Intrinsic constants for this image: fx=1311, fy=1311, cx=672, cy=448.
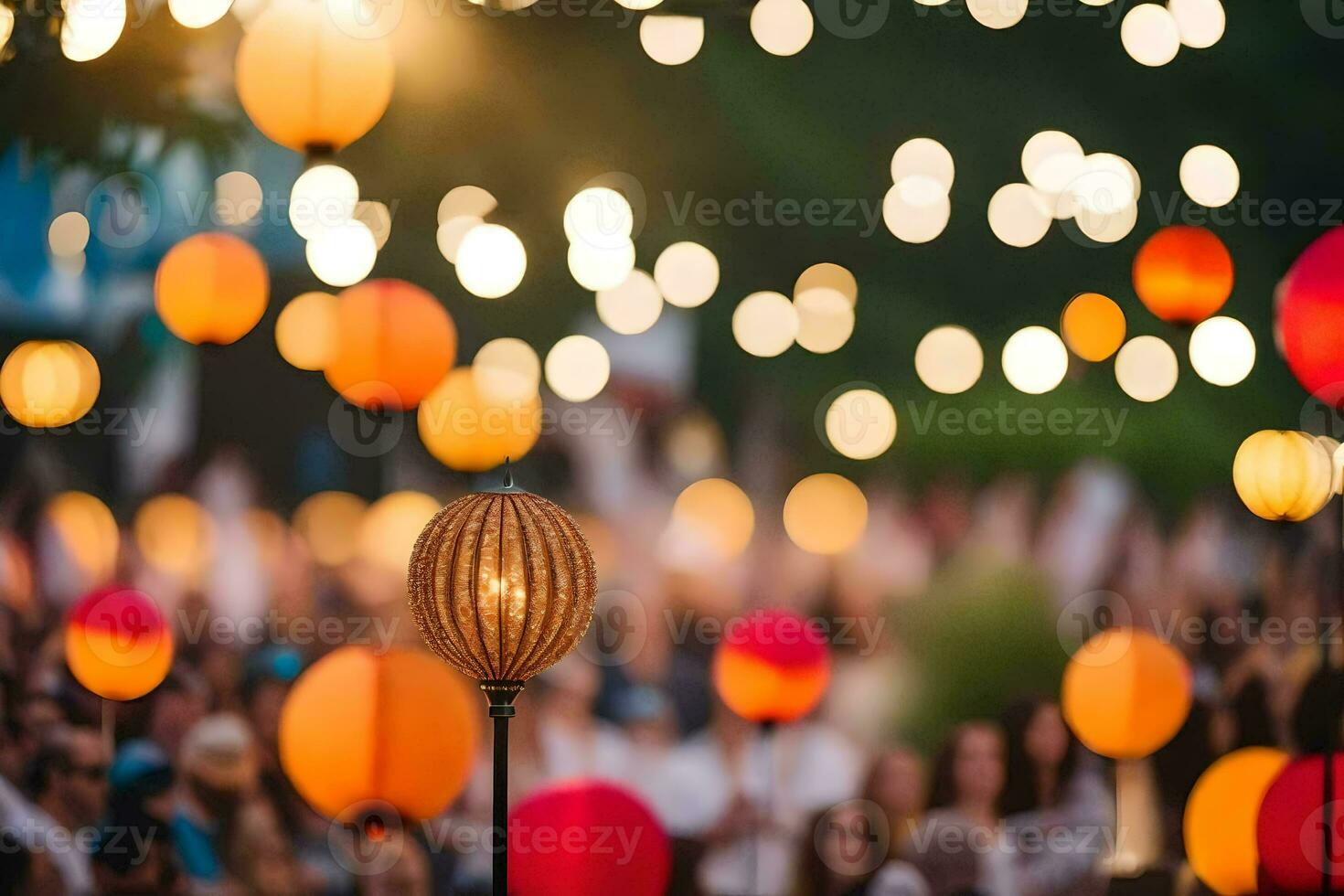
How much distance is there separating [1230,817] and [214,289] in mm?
2268

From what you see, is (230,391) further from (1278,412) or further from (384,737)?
(1278,412)

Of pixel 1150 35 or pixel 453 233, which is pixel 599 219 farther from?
pixel 1150 35

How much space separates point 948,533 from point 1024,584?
183 millimetres

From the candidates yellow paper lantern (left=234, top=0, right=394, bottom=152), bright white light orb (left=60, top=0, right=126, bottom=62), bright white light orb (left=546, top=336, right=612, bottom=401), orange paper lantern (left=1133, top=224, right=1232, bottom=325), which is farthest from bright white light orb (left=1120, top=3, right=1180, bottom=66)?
bright white light orb (left=60, top=0, right=126, bottom=62)

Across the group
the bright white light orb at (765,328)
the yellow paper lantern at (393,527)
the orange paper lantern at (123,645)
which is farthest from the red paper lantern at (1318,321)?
the orange paper lantern at (123,645)

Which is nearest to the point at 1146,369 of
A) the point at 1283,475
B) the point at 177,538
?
the point at 1283,475

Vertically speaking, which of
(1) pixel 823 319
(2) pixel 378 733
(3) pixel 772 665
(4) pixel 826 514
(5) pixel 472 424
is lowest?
(2) pixel 378 733

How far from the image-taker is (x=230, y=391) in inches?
Result: 104

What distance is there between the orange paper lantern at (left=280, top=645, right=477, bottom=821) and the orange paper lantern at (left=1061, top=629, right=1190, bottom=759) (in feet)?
3.95

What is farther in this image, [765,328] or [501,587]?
[765,328]

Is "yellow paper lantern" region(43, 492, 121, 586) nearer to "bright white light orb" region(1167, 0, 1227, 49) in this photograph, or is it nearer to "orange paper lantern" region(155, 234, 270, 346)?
"orange paper lantern" region(155, 234, 270, 346)

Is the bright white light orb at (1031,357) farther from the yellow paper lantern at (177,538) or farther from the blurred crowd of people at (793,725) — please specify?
the yellow paper lantern at (177,538)

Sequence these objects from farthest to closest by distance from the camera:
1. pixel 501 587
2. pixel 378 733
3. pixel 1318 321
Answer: pixel 378 733
pixel 1318 321
pixel 501 587

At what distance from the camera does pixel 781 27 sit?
2678 mm
